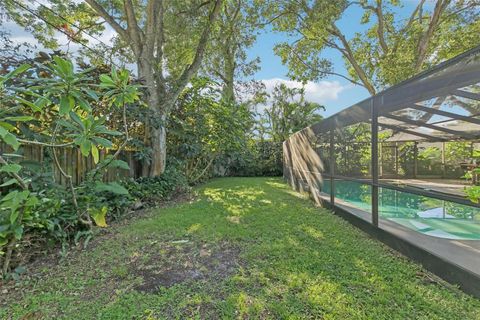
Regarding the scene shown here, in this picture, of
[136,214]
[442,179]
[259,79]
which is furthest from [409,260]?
[259,79]

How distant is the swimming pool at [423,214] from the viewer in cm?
292

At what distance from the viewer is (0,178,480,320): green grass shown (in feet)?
6.16

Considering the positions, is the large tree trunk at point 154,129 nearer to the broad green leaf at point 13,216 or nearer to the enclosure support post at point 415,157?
the broad green leaf at point 13,216

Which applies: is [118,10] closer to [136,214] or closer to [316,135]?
[136,214]

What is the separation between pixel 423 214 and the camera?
369 centimetres

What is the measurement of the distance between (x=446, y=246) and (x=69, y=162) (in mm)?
5508

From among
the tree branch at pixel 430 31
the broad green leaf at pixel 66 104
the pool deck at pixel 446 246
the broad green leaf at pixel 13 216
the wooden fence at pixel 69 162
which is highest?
the tree branch at pixel 430 31

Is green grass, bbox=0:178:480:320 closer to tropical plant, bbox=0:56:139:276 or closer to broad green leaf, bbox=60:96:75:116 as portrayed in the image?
tropical plant, bbox=0:56:139:276

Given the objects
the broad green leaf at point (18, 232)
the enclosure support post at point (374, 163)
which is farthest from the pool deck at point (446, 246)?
the broad green leaf at point (18, 232)

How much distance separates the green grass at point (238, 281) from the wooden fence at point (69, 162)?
136 centimetres

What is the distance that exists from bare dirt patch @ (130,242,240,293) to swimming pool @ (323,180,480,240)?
227 centimetres

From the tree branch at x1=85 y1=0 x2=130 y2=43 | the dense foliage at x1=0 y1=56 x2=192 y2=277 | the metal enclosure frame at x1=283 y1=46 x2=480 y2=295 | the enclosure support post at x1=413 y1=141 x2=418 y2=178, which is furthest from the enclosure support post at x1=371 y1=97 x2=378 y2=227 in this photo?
the tree branch at x1=85 y1=0 x2=130 y2=43

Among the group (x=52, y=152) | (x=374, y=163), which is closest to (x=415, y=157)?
(x=374, y=163)

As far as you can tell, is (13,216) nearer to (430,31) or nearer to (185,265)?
(185,265)
